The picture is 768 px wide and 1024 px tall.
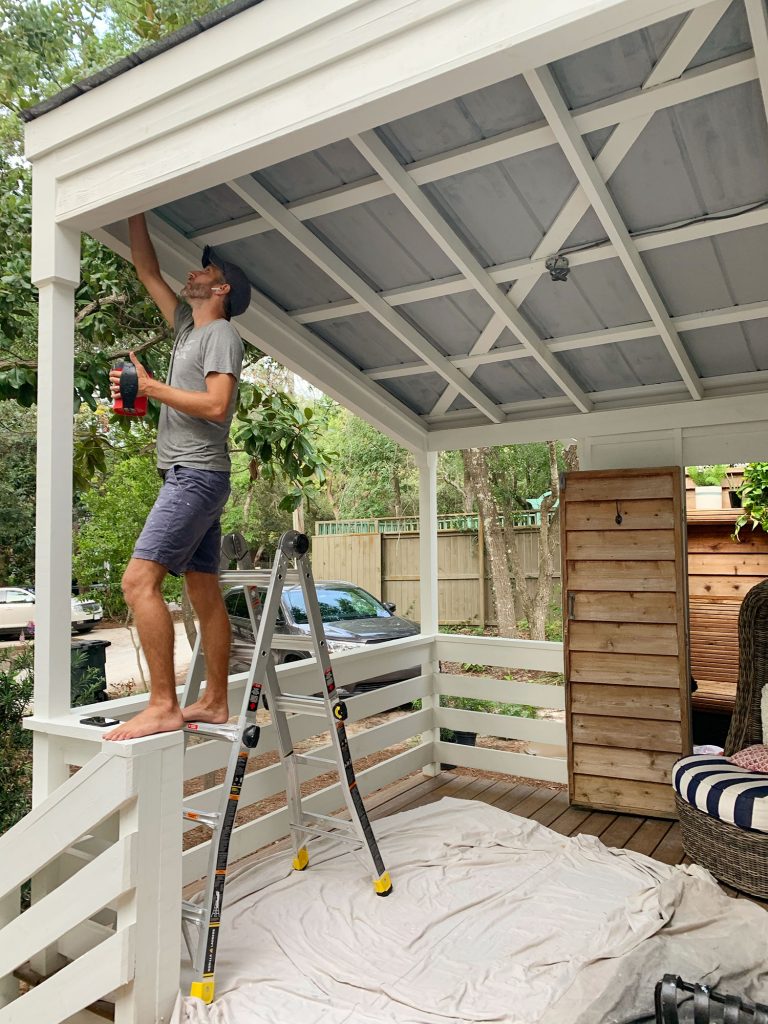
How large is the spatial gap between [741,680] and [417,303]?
8.13 ft

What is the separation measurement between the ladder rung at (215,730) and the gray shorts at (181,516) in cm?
50

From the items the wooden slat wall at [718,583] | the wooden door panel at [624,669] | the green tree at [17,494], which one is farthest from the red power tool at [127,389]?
the green tree at [17,494]

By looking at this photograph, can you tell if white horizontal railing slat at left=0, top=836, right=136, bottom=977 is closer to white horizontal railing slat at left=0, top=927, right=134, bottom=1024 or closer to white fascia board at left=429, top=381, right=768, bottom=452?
white horizontal railing slat at left=0, top=927, right=134, bottom=1024

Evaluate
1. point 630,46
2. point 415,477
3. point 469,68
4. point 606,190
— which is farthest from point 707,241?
point 415,477

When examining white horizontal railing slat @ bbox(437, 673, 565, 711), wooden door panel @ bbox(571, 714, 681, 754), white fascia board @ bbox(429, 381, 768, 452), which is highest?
white fascia board @ bbox(429, 381, 768, 452)

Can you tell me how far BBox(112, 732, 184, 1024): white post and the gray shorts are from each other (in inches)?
22.2

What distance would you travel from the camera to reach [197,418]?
2516mm

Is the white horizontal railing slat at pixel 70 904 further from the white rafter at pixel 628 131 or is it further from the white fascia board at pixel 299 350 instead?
the white rafter at pixel 628 131

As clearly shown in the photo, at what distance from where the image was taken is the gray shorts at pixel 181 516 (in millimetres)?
2350

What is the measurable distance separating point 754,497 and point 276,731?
3.21m

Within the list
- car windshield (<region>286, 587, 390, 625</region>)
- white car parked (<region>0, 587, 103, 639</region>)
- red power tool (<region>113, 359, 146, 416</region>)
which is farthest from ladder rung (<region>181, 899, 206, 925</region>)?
white car parked (<region>0, 587, 103, 639</region>)

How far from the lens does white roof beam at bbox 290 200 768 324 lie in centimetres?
282

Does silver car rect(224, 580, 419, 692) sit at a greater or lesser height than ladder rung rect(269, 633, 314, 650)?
lesser

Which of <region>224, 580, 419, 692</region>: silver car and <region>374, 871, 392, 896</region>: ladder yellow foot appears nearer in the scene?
<region>374, 871, 392, 896</region>: ladder yellow foot
